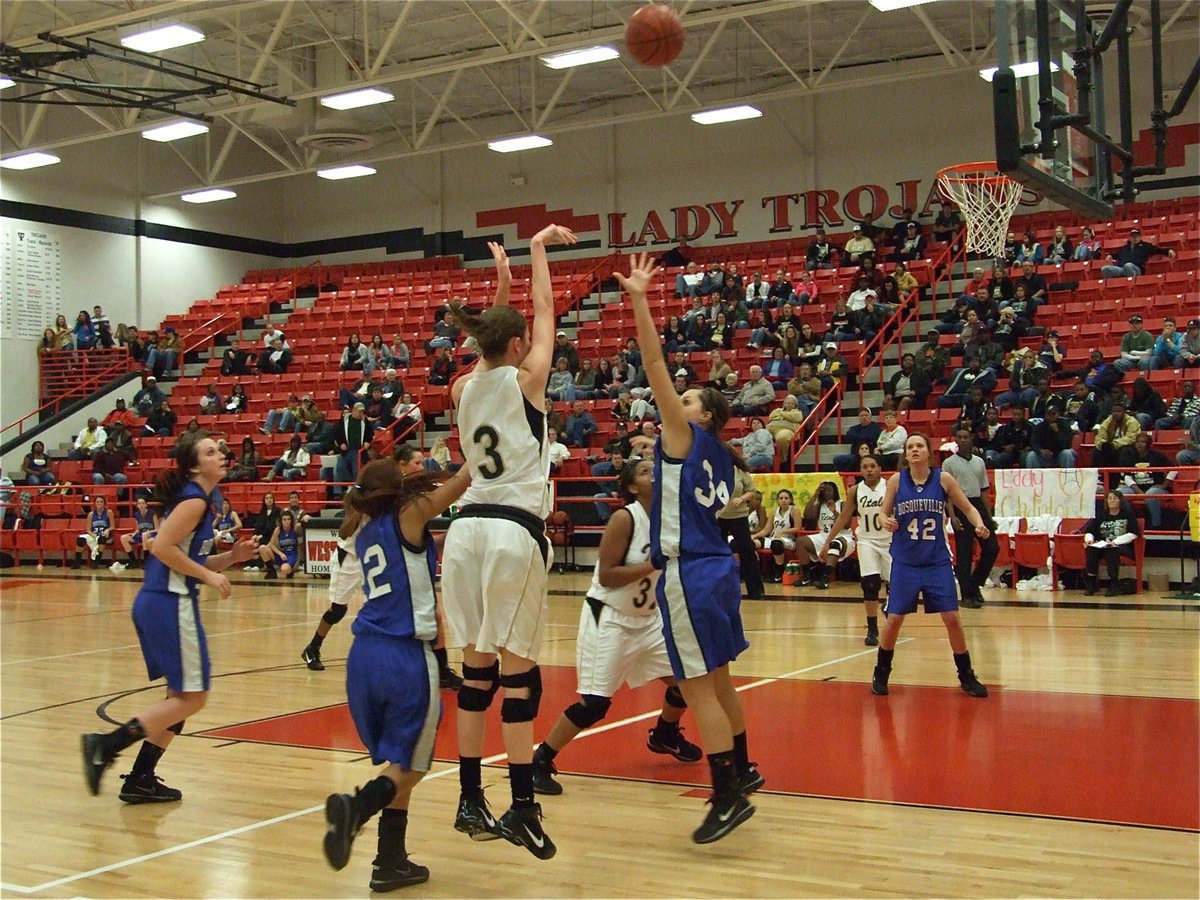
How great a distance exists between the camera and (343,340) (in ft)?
82.4

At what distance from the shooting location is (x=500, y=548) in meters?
4.41

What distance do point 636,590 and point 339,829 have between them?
218cm

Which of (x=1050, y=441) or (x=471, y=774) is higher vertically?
(x=1050, y=441)

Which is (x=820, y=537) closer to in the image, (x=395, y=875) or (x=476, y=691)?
(x=476, y=691)

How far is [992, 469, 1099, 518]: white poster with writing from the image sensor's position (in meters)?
13.6

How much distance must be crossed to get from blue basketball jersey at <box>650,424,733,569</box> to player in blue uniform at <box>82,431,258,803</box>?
181cm

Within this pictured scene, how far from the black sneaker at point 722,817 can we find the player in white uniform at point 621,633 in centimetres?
92

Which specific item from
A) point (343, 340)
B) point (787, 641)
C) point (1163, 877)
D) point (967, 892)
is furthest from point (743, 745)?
point (343, 340)

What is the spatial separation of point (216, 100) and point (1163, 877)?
23.6m

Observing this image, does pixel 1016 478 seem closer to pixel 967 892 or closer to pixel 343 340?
pixel 967 892

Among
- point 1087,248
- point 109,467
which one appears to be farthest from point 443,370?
point 1087,248

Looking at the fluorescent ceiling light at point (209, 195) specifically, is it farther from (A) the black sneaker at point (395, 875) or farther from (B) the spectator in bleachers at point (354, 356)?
(A) the black sneaker at point (395, 875)

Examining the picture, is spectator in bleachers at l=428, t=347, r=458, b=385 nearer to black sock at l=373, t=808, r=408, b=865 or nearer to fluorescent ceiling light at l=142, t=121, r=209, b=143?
fluorescent ceiling light at l=142, t=121, r=209, b=143

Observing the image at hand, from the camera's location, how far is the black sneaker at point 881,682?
7434 mm
